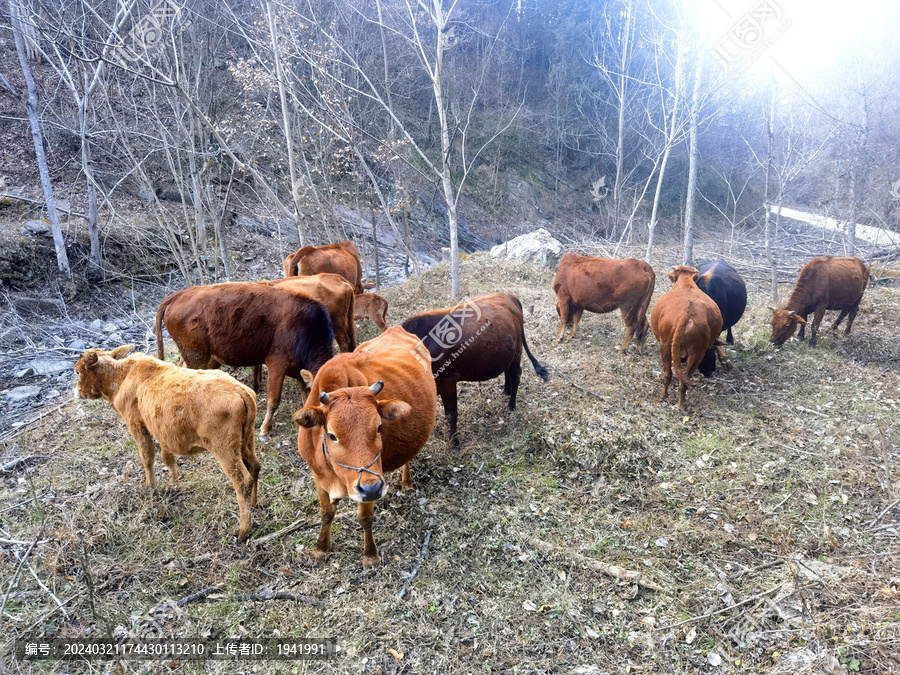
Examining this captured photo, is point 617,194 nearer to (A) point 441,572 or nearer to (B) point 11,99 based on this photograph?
(A) point 441,572

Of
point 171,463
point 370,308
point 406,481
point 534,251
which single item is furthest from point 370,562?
point 534,251

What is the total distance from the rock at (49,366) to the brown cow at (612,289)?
9.98m

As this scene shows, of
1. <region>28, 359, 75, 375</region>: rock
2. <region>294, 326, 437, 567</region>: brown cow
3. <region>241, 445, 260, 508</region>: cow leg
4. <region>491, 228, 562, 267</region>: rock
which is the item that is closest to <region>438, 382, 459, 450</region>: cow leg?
<region>294, 326, 437, 567</region>: brown cow

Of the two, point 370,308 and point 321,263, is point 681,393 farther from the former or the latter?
point 321,263

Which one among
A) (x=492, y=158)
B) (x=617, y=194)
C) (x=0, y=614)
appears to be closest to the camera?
(x=0, y=614)

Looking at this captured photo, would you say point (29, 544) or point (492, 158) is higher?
point (492, 158)

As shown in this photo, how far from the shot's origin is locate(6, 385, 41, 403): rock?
8.19 meters

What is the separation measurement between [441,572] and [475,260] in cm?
1364

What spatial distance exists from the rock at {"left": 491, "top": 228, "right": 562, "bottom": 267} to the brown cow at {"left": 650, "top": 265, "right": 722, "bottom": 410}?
925 cm

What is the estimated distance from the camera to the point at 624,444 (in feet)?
19.5

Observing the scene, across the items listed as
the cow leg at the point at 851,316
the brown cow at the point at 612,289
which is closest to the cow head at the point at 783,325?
the cow leg at the point at 851,316

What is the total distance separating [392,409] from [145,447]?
124 inches

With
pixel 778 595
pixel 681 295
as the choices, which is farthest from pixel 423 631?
pixel 681 295

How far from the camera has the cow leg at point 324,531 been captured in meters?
4.26
